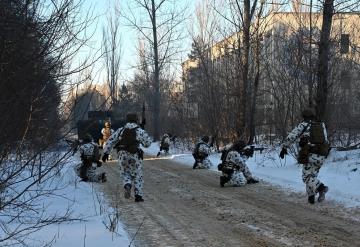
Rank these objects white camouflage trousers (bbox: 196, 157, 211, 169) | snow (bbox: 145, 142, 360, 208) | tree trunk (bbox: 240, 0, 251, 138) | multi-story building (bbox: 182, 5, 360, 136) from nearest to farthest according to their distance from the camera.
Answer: snow (bbox: 145, 142, 360, 208) < white camouflage trousers (bbox: 196, 157, 211, 169) < multi-story building (bbox: 182, 5, 360, 136) < tree trunk (bbox: 240, 0, 251, 138)

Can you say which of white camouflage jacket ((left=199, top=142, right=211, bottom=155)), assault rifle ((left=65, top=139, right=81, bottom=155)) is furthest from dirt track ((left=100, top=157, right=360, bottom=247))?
white camouflage jacket ((left=199, top=142, right=211, bottom=155))

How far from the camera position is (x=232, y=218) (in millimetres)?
9047

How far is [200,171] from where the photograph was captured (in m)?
17.8

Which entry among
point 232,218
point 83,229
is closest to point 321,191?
point 232,218

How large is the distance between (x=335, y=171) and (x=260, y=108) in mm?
18674

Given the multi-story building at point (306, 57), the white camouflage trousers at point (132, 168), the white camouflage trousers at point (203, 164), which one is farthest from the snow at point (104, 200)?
the multi-story building at point (306, 57)

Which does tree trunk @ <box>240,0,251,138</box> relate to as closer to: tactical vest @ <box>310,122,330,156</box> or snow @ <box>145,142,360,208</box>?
snow @ <box>145,142,360,208</box>

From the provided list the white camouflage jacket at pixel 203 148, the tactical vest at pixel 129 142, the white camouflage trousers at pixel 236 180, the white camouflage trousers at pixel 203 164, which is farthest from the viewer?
the white camouflage trousers at pixel 203 164

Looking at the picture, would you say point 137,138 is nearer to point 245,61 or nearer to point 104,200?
point 104,200

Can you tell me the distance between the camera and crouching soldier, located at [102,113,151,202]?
35.9ft

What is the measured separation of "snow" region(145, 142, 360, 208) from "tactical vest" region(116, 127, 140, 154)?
12.5 feet

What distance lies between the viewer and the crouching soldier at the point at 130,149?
431 inches

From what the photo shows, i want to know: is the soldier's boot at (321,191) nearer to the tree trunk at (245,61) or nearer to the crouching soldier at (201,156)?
the crouching soldier at (201,156)

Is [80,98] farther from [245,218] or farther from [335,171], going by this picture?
→ [335,171]
